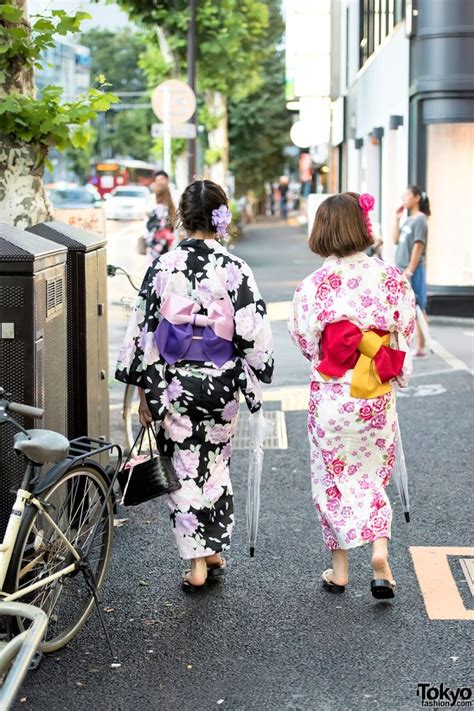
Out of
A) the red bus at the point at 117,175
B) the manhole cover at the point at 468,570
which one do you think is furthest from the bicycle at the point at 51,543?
the red bus at the point at 117,175

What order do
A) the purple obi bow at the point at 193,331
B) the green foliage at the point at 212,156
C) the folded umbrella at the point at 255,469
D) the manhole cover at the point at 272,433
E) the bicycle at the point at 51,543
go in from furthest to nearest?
the green foliage at the point at 212,156 → the manhole cover at the point at 272,433 → the folded umbrella at the point at 255,469 → the purple obi bow at the point at 193,331 → the bicycle at the point at 51,543

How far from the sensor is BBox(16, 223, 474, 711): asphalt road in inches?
163

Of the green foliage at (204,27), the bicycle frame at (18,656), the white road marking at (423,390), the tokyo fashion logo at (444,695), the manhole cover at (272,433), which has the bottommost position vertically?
the manhole cover at (272,433)

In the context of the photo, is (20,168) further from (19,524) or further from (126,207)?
(126,207)

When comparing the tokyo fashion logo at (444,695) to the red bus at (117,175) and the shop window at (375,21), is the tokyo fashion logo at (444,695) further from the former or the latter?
the red bus at (117,175)

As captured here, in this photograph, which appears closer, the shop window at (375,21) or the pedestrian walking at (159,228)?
the pedestrian walking at (159,228)

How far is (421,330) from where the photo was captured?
1223 centimetres

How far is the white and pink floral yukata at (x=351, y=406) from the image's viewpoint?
5027 mm

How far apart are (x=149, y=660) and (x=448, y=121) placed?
1279 centimetres

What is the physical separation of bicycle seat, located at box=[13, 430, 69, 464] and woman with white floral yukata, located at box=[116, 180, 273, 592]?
109 cm

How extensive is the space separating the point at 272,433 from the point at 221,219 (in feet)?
12.6

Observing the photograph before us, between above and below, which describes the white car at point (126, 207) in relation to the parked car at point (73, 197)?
below

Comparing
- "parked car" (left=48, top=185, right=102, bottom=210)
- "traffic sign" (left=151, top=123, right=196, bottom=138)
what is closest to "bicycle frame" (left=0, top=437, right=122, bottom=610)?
"traffic sign" (left=151, top=123, right=196, bottom=138)

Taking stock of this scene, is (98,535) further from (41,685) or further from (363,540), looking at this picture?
(363,540)
